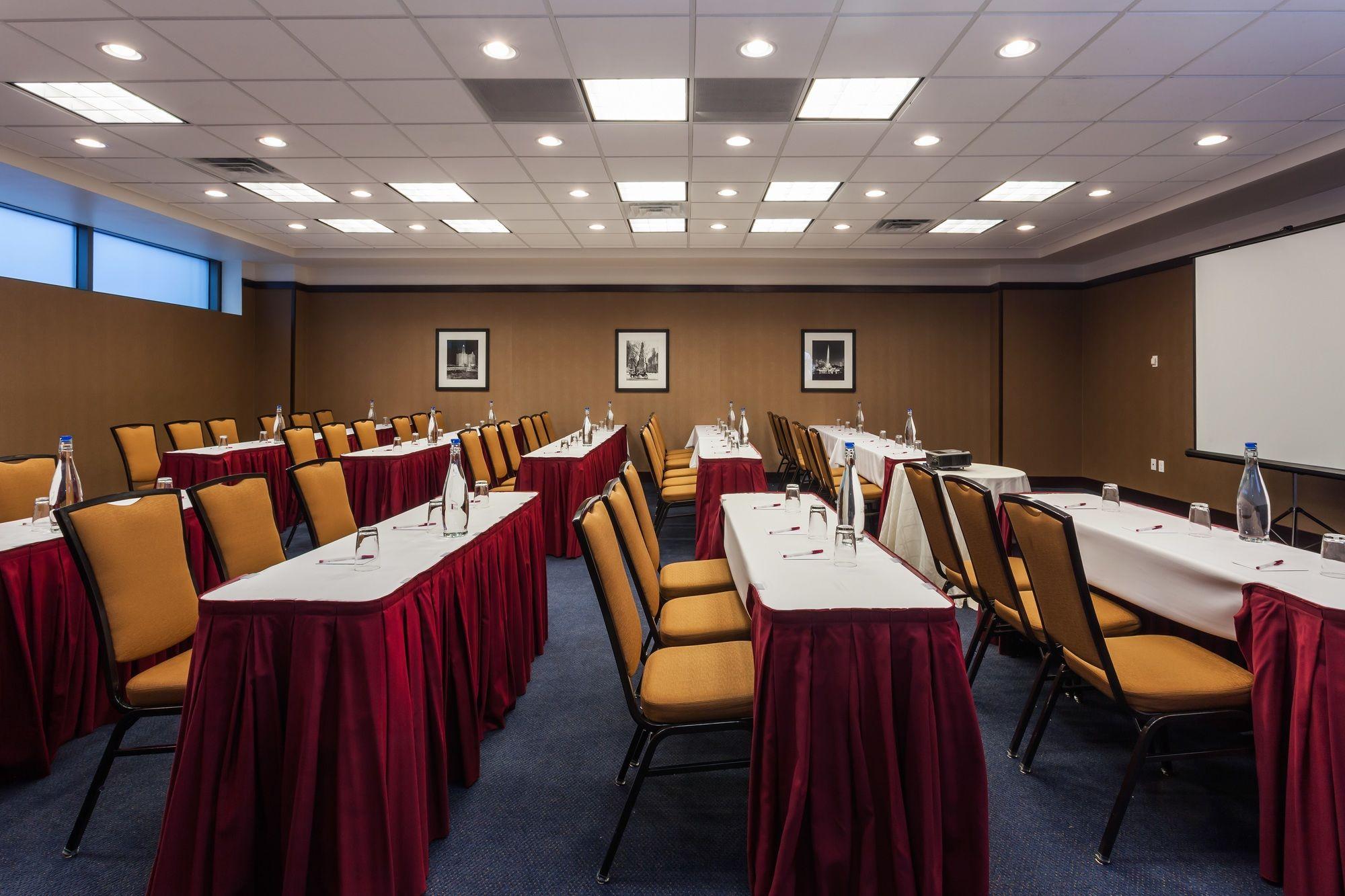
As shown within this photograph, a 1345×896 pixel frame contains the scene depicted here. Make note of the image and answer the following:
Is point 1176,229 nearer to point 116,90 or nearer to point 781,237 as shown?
point 781,237

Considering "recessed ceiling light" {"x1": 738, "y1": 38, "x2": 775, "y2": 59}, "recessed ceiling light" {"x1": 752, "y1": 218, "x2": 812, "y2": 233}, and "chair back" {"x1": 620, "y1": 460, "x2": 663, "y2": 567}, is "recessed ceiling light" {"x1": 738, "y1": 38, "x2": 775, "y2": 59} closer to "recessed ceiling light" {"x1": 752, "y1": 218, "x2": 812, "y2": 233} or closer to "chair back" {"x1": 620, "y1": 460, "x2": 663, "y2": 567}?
"chair back" {"x1": 620, "y1": 460, "x2": 663, "y2": 567}

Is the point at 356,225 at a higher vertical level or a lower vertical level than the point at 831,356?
higher

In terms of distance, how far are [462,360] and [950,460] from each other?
7.63 m

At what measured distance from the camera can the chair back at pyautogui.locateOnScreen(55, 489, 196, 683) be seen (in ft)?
6.17

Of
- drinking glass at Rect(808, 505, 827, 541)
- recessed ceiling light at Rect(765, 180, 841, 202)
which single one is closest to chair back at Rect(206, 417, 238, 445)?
recessed ceiling light at Rect(765, 180, 841, 202)

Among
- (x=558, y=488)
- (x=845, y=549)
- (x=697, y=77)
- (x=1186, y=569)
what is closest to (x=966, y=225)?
(x=697, y=77)

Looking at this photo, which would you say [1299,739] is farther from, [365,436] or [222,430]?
[222,430]

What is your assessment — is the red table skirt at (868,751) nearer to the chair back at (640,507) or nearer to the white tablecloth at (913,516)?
the chair back at (640,507)

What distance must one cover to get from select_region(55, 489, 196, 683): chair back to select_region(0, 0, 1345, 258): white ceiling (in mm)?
2643

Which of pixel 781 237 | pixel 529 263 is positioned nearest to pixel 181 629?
pixel 781 237

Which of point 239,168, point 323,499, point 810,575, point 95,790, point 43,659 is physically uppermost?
point 239,168

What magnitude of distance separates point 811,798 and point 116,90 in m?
5.60

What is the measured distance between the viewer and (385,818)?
5.01 ft

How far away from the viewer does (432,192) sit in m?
6.25
